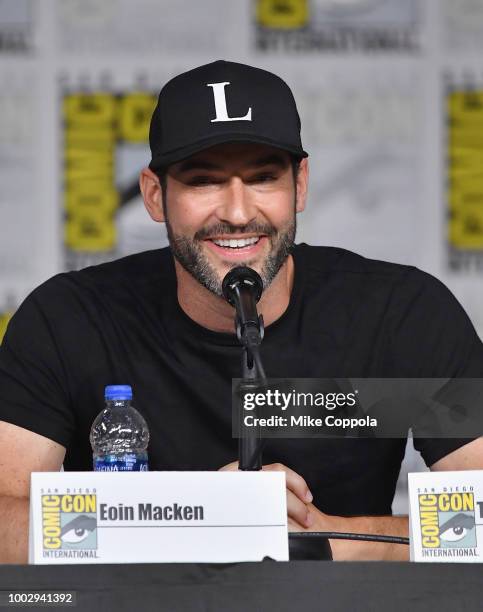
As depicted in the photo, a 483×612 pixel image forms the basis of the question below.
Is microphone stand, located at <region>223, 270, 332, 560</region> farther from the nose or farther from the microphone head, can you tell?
the nose

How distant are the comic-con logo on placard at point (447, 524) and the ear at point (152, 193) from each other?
84cm

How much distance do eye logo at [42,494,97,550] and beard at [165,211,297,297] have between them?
24.8 inches

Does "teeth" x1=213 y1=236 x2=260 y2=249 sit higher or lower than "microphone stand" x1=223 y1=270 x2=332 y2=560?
higher

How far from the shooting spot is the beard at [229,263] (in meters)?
1.81

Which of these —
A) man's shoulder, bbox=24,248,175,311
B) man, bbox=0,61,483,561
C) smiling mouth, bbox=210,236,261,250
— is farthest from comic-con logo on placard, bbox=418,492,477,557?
man's shoulder, bbox=24,248,175,311

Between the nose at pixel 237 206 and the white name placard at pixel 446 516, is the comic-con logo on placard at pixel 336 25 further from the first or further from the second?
the white name placard at pixel 446 516

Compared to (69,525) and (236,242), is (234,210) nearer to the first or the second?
(236,242)

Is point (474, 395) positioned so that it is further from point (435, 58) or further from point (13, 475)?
point (435, 58)

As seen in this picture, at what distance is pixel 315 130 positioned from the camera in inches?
109

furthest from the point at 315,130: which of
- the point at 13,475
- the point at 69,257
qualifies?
the point at 13,475

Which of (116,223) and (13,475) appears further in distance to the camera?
(116,223)

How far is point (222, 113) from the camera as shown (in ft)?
5.78

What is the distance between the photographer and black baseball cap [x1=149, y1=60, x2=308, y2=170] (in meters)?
1.75

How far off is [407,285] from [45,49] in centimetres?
112
